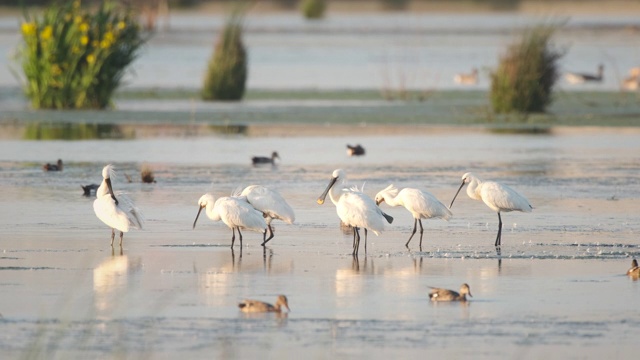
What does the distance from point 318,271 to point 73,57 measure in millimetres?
17276

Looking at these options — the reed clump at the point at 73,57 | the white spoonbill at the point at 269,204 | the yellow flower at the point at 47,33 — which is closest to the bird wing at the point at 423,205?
the white spoonbill at the point at 269,204

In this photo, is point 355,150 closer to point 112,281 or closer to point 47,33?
point 47,33

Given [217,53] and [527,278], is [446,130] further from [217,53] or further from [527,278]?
[527,278]

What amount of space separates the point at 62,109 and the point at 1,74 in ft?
50.5

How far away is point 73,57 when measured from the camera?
28281mm

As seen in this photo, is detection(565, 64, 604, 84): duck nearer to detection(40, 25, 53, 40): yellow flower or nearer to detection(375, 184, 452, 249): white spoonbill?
detection(40, 25, 53, 40): yellow flower

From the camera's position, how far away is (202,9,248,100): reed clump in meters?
31.3

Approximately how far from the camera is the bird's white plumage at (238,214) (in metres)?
12.7

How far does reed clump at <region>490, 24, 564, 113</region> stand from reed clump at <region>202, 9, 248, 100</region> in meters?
6.18

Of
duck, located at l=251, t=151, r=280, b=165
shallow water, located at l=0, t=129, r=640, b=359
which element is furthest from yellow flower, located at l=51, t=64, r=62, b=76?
duck, located at l=251, t=151, r=280, b=165

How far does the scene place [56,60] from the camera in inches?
1114

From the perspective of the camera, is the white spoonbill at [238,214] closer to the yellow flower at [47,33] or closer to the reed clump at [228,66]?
the yellow flower at [47,33]

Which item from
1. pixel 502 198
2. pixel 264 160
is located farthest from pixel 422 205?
pixel 264 160

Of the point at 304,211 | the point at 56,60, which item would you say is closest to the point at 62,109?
the point at 56,60
